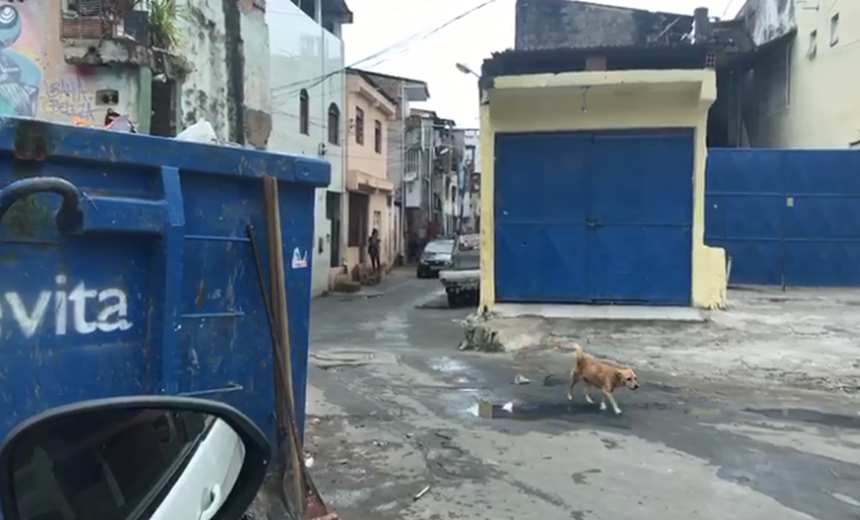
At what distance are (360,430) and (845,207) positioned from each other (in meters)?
15.3

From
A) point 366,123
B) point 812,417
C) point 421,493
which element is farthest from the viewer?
point 366,123

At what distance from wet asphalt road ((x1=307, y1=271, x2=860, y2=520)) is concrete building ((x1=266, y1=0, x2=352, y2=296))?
12666 mm

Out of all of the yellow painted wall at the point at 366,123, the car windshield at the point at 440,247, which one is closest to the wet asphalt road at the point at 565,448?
the yellow painted wall at the point at 366,123

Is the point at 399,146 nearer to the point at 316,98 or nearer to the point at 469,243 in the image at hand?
the point at 316,98

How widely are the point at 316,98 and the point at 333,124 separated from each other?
76.3 inches

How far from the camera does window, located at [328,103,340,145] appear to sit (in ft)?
84.0

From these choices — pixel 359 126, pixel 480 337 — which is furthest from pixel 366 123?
pixel 480 337

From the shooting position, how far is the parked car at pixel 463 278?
19.4 meters

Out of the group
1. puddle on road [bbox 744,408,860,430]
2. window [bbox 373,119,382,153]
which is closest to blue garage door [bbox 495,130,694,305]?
puddle on road [bbox 744,408,860,430]

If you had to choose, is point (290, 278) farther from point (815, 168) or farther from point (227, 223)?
point (815, 168)

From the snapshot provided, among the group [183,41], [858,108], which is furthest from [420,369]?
[858,108]

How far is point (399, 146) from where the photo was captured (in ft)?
128

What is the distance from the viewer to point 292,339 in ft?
12.6

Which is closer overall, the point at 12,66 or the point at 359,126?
the point at 12,66
